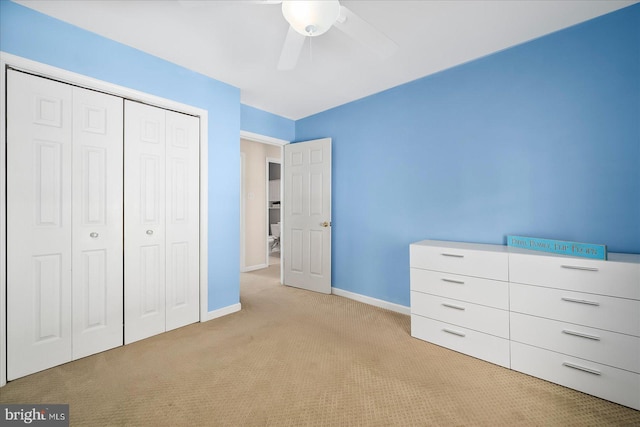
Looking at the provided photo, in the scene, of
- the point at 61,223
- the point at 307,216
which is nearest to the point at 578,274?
the point at 307,216

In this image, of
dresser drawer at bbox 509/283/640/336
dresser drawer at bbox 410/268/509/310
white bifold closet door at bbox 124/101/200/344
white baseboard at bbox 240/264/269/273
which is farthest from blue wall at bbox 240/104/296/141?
dresser drawer at bbox 509/283/640/336

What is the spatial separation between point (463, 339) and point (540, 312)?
59 centimetres

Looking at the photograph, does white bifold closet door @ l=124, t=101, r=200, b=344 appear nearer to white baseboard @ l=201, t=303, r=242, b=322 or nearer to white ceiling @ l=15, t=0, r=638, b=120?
white baseboard @ l=201, t=303, r=242, b=322

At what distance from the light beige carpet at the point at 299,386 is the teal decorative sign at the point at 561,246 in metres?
0.88

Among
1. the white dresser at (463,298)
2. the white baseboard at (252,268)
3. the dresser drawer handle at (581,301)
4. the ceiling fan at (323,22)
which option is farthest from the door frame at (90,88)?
the dresser drawer handle at (581,301)

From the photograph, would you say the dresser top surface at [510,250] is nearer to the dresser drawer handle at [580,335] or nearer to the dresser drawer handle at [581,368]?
the dresser drawer handle at [580,335]

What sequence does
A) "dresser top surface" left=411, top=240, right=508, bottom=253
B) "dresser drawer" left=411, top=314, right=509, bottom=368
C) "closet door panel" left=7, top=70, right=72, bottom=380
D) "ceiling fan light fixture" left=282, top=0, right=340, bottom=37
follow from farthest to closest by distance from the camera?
"dresser top surface" left=411, top=240, right=508, bottom=253, "dresser drawer" left=411, top=314, right=509, bottom=368, "closet door panel" left=7, top=70, right=72, bottom=380, "ceiling fan light fixture" left=282, top=0, right=340, bottom=37

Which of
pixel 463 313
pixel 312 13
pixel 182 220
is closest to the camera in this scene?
pixel 312 13

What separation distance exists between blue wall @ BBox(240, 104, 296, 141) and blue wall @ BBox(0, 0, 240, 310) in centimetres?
53

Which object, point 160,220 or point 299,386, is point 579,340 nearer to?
point 299,386

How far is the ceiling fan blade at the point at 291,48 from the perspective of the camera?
5.19 feet

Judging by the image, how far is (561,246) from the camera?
1912mm

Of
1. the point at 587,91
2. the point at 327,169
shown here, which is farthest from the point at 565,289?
the point at 327,169

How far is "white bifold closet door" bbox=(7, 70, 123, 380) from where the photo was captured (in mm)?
1865
